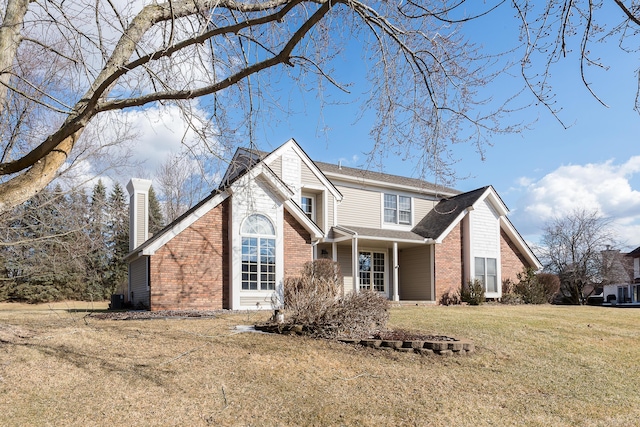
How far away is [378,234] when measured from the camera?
20562 mm

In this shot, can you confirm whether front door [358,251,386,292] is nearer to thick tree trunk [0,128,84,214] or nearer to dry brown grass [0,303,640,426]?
dry brown grass [0,303,640,426]

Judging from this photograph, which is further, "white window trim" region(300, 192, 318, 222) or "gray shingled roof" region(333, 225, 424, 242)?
"white window trim" region(300, 192, 318, 222)

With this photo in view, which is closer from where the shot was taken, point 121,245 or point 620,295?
point 121,245

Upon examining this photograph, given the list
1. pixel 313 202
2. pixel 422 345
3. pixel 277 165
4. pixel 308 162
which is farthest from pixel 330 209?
pixel 422 345

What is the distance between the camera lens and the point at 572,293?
92.8 feet

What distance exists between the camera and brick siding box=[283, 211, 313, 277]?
16375 mm

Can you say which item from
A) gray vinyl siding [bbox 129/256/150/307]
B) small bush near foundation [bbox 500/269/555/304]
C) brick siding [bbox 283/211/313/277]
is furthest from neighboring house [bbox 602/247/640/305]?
gray vinyl siding [bbox 129/256/150/307]

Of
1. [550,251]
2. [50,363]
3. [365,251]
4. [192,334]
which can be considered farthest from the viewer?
[550,251]

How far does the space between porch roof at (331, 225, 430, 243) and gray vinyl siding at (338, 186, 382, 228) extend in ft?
1.33

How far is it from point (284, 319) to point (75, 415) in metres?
4.99

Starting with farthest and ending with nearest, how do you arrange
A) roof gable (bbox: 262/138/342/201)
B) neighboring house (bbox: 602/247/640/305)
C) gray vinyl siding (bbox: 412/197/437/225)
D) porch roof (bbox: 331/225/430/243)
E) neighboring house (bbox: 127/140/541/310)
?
neighboring house (bbox: 602/247/640/305)
gray vinyl siding (bbox: 412/197/437/225)
porch roof (bbox: 331/225/430/243)
roof gable (bbox: 262/138/342/201)
neighboring house (bbox: 127/140/541/310)

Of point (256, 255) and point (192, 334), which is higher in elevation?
point (256, 255)

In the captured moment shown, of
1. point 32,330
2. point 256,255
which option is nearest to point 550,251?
point 256,255

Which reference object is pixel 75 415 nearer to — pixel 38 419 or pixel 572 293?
pixel 38 419
